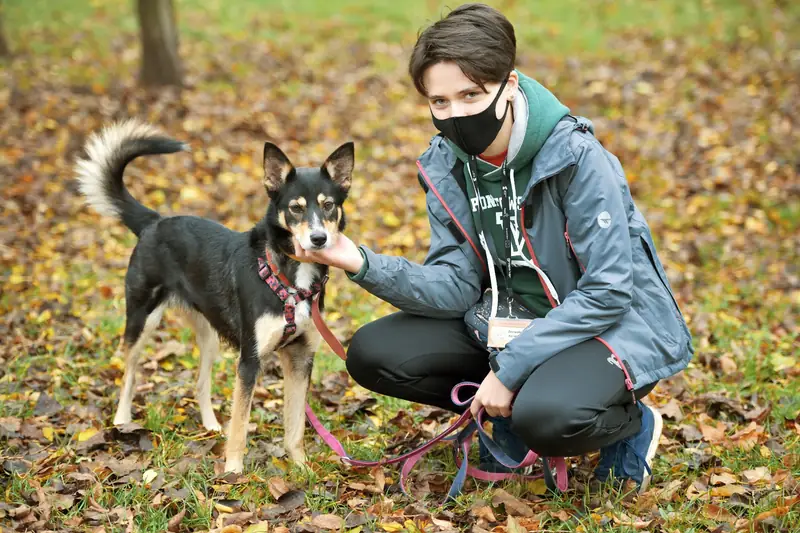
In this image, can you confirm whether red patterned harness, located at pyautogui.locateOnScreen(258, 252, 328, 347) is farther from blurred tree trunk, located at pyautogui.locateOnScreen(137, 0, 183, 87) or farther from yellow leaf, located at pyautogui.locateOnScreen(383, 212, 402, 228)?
blurred tree trunk, located at pyautogui.locateOnScreen(137, 0, 183, 87)

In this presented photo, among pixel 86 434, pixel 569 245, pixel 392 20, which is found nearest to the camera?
pixel 569 245

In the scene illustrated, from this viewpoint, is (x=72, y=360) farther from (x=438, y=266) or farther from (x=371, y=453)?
(x=438, y=266)

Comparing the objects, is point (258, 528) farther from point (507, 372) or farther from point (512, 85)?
point (512, 85)

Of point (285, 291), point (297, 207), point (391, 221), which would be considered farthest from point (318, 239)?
point (391, 221)

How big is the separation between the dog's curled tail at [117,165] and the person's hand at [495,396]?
207 centimetres

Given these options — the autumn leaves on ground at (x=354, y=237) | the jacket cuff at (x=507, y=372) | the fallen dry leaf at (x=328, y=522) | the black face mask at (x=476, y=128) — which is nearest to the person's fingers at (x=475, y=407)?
the jacket cuff at (x=507, y=372)

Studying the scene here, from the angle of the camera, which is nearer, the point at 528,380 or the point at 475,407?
the point at 528,380

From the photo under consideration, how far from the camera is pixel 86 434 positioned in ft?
12.3

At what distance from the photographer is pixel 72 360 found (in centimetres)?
467

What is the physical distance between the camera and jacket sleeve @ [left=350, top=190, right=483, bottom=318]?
3115mm

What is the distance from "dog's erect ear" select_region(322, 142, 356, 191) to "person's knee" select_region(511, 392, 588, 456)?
1.27 m

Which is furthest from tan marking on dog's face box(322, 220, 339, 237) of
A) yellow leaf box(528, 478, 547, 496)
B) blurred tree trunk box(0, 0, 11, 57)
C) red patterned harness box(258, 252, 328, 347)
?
blurred tree trunk box(0, 0, 11, 57)

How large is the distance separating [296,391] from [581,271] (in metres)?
1.46

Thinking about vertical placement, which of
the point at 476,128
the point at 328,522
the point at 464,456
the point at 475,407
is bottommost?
the point at 328,522
